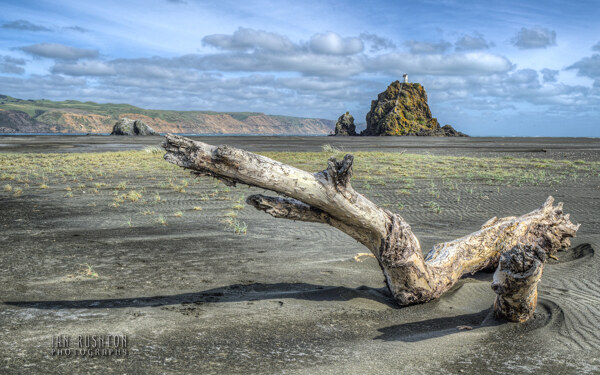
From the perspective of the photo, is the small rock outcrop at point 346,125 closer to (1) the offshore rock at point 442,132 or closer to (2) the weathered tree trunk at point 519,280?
(1) the offshore rock at point 442,132

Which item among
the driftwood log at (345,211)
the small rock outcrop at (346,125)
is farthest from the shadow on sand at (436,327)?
the small rock outcrop at (346,125)

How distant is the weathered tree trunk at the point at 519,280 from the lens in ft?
14.0

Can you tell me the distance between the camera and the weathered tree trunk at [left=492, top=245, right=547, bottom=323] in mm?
4277

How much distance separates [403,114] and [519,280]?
145 metres

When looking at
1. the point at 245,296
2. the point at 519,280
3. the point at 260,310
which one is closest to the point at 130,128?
the point at 245,296

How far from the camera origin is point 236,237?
29.7ft

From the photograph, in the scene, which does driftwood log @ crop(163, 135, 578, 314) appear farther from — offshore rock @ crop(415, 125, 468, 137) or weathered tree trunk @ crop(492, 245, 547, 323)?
offshore rock @ crop(415, 125, 468, 137)

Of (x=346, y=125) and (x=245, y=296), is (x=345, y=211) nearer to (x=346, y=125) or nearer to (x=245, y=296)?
(x=245, y=296)

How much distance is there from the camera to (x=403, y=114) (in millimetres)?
143625

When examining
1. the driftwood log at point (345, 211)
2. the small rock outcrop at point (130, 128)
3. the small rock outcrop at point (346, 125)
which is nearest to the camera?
the driftwood log at point (345, 211)

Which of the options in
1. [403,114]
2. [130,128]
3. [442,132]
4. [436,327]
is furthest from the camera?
[403,114]

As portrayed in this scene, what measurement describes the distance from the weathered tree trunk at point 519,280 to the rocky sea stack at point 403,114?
135 meters

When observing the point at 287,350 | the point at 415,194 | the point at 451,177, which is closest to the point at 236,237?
the point at 287,350

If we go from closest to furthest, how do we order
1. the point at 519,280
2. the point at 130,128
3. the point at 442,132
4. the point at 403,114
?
1. the point at 519,280
2. the point at 130,128
3. the point at 442,132
4. the point at 403,114
